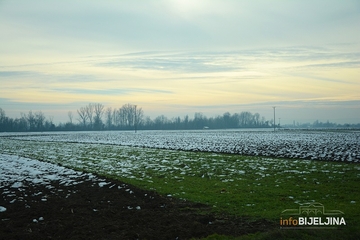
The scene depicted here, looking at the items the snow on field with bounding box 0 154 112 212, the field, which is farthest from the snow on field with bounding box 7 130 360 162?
the snow on field with bounding box 0 154 112 212

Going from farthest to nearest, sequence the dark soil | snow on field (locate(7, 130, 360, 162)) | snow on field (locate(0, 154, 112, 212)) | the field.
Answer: snow on field (locate(7, 130, 360, 162)) → snow on field (locate(0, 154, 112, 212)) → the field → the dark soil

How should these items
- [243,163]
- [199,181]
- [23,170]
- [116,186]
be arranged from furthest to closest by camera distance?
[243,163]
[23,170]
[199,181]
[116,186]

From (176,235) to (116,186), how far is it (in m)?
7.30

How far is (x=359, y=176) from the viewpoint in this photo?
16281 mm

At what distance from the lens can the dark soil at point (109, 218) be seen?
28.4 ft

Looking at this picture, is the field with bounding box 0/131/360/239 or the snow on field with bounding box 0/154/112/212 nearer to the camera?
the field with bounding box 0/131/360/239

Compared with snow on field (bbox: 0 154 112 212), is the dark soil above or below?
below

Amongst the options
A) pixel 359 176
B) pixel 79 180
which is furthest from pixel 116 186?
pixel 359 176

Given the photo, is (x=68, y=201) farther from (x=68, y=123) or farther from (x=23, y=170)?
(x=68, y=123)

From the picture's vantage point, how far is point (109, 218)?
399 inches

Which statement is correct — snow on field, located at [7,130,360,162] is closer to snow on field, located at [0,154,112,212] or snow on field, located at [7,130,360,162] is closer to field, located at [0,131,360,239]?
field, located at [0,131,360,239]

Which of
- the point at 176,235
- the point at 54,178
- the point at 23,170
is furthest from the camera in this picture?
the point at 23,170

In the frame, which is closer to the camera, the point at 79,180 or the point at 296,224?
the point at 296,224

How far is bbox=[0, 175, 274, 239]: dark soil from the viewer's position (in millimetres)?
8664
